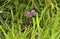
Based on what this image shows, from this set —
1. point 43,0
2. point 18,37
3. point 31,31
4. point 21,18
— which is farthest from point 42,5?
point 18,37

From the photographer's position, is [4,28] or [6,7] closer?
[4,28]

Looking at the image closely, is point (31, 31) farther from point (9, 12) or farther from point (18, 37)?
point (9, 12)

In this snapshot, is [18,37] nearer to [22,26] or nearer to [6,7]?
[22,26]

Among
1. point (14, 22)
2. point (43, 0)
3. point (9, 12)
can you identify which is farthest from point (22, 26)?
point (43, 0)

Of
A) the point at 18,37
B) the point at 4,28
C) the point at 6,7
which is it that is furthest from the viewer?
the point at 6,7

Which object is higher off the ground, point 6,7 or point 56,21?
point 6,7

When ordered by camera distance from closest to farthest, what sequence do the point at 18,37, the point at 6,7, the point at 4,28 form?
the point at 18,37 < the point at 4,28 < the point at 6,7
